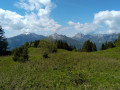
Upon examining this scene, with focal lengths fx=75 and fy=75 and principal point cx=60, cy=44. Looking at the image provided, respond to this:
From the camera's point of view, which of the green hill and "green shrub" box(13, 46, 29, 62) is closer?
the green hill

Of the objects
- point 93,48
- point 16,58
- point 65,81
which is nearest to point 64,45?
point 93,48

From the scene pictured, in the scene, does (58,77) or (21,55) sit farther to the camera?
(21,55)

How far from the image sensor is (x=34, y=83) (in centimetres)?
562

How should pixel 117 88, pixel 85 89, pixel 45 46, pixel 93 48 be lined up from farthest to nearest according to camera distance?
pixel 93 48 < pixel 45 46 < pixel 117 88 < pixel 85 89

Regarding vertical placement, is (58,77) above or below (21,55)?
below

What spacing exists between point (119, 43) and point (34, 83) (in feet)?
159

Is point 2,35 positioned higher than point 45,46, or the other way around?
point 2,35

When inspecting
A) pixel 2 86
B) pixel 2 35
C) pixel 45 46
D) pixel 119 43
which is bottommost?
pixel 2 86

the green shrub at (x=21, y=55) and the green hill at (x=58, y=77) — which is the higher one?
the green shrub at (x=21, y=55)

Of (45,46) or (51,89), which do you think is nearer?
(51,89)

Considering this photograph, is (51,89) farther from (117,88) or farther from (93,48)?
(93,48)

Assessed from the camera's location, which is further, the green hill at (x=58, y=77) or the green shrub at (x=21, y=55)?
the green shrub at (x=21, y=55)

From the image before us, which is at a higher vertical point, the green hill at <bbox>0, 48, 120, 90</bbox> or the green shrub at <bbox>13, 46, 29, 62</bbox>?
the green shrub at <bbox>13, 46, 29, 62</bbox>

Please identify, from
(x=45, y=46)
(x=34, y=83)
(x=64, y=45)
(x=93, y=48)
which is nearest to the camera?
(x=34, y=83)
